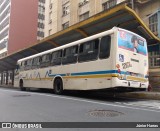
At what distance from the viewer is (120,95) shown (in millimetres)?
14367

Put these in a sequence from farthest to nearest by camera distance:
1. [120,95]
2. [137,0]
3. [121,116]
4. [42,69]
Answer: [137,0] < [42,69] < [120,95] < [121,116]

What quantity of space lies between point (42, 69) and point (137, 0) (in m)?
10.9

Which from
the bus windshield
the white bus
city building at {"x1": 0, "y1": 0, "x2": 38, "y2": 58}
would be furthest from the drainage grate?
city building at {"x1": 0, "y1": 0, "x2": 38, "y2": 58}

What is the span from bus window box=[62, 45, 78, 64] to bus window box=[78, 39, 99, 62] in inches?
20.6

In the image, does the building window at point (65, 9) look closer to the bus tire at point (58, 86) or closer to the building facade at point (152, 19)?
the building facade at point (152, 19)

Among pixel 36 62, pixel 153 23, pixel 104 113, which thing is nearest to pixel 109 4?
pixel 153 23

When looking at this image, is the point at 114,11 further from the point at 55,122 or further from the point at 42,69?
the point at 55,122

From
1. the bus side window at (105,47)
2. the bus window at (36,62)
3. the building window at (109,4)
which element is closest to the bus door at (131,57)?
the bus side window at (105,47)

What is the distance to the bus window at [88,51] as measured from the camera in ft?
38.8

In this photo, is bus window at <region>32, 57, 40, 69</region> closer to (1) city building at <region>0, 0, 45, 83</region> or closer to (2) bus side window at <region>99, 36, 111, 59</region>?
(2) bus side window at <region>99, 36, 111, 59</region>

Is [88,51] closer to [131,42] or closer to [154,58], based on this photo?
[131,42]

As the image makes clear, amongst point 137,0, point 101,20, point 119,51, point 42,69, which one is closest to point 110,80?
point 119,51

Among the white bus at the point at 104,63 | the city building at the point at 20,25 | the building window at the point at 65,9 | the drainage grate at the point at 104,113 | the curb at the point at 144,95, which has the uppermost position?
the city building at the point at 20,25

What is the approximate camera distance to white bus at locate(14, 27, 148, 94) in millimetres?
10688
